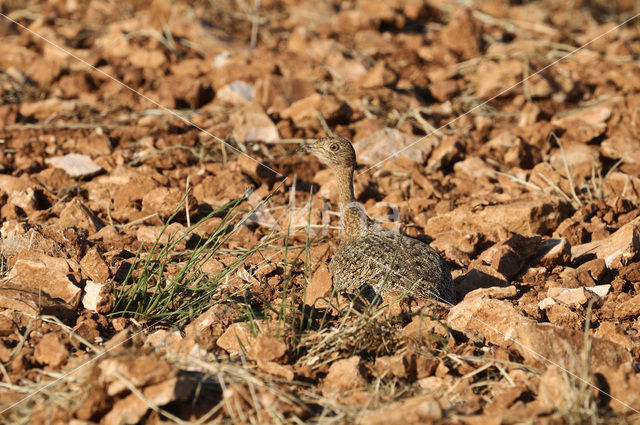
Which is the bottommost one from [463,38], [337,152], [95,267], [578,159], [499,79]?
[95,267]

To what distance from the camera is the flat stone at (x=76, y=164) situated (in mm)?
6172

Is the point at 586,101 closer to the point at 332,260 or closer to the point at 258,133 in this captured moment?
the point at 258,133

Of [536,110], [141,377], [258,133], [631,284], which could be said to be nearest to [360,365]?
[141,377]

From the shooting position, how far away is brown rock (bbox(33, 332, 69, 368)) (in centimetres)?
326

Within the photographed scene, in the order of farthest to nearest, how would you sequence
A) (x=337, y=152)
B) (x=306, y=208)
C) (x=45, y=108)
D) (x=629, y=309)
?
1. (x=45, y=108)
2. (x=306, y=208)
3. (x=337, y=152)
4. (x=629, y=309)

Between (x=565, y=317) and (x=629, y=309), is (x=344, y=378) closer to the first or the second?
(x=565, y=317)

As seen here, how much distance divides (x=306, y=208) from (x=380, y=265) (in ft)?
4.38

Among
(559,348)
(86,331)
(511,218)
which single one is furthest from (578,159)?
(86,331)

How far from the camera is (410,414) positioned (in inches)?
113

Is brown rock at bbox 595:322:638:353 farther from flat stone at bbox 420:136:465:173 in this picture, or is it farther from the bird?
flat stone at bbox 420:136:465:173

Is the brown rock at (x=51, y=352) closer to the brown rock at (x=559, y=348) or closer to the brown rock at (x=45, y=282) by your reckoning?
the brown rock at (x=45, y=282)

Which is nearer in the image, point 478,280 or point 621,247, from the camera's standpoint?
point 478,280

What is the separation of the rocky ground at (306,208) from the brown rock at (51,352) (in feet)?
0.04

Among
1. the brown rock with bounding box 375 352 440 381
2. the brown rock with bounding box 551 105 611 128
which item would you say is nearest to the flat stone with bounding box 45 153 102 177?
the brown rock with bounding box 375 352 440 381
